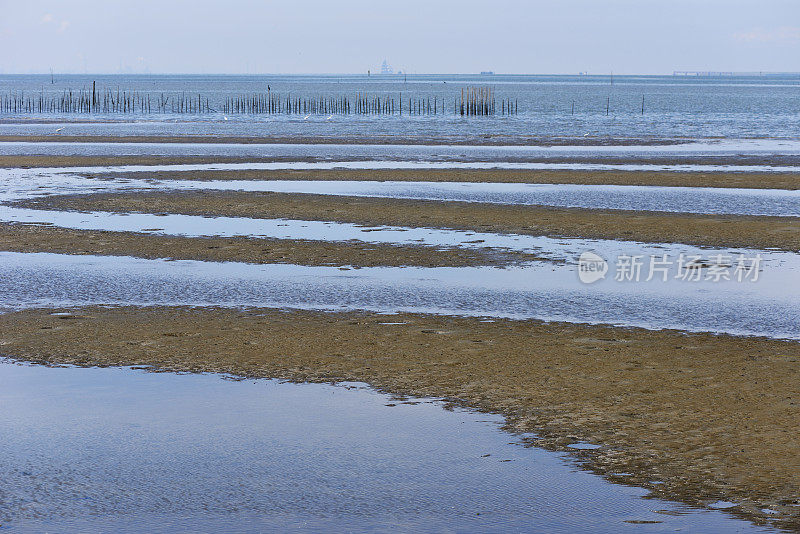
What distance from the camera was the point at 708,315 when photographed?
13820 mm

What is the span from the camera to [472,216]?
24.5 meters

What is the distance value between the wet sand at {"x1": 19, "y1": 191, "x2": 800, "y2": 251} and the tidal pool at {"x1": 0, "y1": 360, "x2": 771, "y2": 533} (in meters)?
13.0

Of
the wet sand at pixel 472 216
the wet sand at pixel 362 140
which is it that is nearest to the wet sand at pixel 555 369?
the wet sand at pixel 472 216

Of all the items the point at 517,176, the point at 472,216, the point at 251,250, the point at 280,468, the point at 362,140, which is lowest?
the point at 280,468

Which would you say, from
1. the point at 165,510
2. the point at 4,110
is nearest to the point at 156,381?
the point at 165,510

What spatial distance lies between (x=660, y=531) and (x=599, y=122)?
7979cm

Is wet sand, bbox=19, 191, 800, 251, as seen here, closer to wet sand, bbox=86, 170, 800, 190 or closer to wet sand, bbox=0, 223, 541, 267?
wet sand, bbox=0, 223, 541, 267

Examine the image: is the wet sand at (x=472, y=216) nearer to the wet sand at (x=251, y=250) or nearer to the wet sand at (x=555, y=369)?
the wet sand at (x=251, y=250)

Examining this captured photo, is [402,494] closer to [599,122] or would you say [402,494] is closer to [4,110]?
[599,122]

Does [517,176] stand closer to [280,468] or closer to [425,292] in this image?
[425,292]

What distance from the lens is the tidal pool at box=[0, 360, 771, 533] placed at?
22.8 ft

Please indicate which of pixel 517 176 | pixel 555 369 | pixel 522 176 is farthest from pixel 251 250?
pixel 522 176

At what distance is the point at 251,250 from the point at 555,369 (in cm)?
981

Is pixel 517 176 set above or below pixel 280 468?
above
